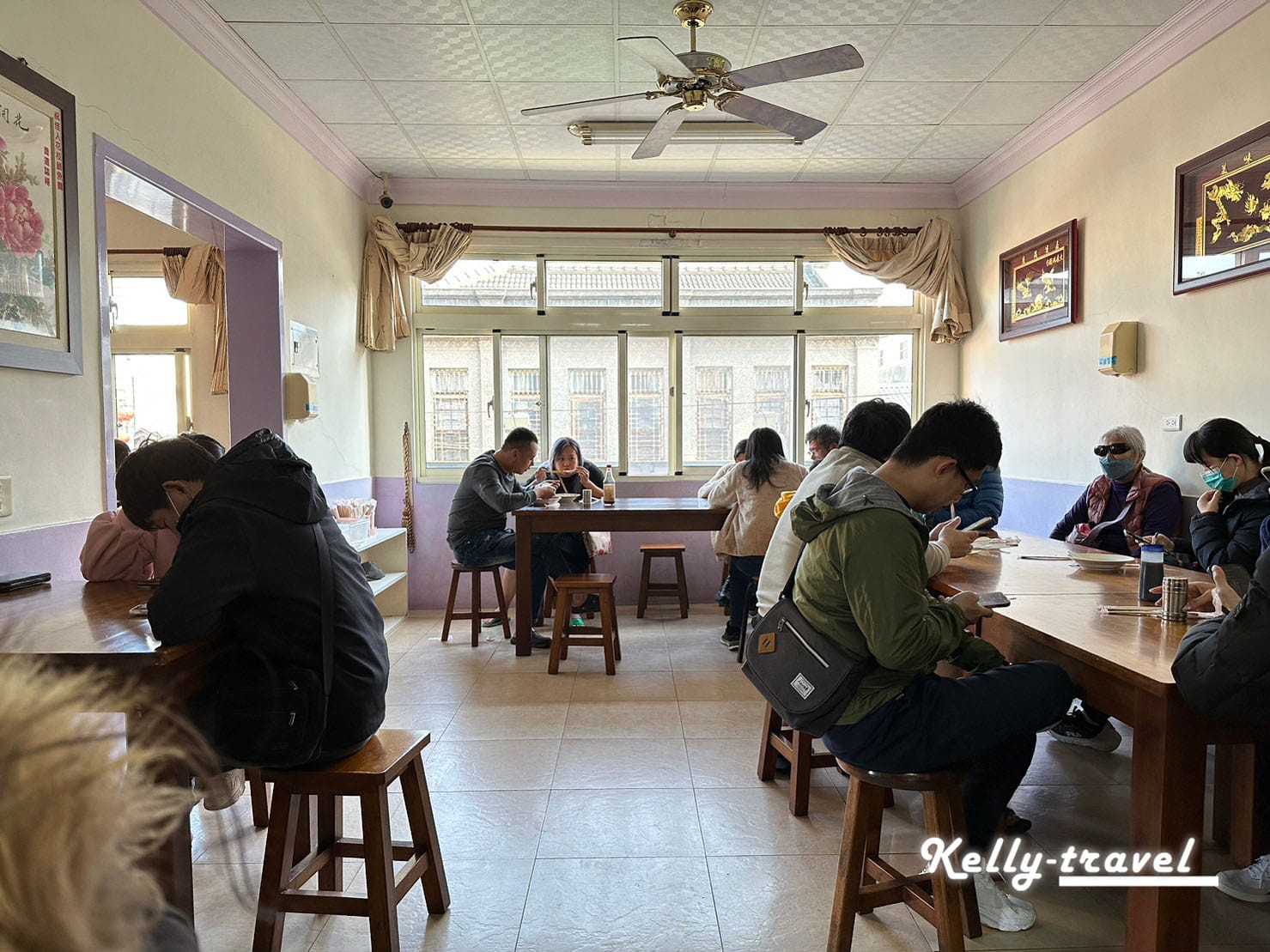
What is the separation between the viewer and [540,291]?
Result: 5781mm

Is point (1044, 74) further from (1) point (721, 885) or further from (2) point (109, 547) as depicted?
(2) point (109, 547)

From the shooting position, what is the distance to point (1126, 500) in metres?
3.43

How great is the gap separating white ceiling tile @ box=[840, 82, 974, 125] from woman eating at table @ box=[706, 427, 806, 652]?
181 cm

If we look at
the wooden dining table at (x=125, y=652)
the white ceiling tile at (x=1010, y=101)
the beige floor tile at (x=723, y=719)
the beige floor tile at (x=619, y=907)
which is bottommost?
the beige floor tile at (x=723, y=719)

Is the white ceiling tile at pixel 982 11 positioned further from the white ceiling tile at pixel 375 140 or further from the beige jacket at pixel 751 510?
the white ceiling tile at pixel 375 140

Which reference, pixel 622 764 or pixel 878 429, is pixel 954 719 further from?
pixel 622 764

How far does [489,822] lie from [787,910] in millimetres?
975

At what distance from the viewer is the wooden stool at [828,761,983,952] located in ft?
5.46

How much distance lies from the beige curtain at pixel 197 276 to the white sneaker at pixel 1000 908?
198 inches

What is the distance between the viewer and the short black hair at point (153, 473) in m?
2.05

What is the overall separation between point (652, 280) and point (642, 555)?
2028mm

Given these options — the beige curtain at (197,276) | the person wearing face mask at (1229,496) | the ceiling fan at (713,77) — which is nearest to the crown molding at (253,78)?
the beige curtain at (197,276)

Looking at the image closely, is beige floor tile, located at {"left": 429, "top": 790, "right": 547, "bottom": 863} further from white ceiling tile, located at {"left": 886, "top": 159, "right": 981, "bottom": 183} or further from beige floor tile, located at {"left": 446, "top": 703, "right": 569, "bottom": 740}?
white ceiling tile, located at {"left": 886, "top": 159, "right": 981, "bottom": 183}

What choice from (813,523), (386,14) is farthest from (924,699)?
(386,14)
